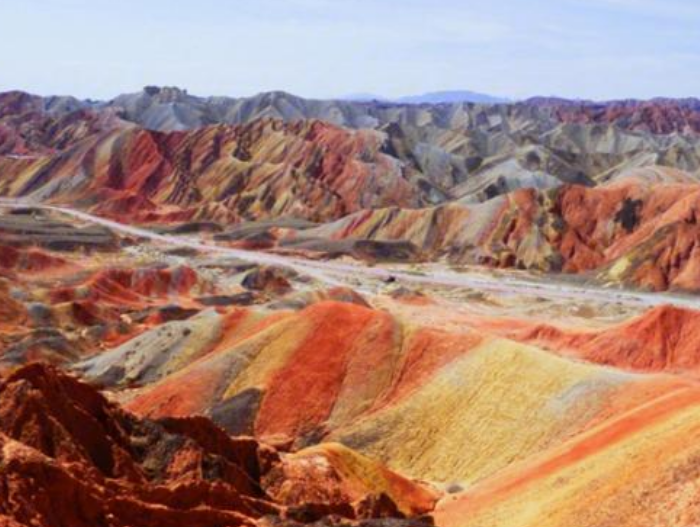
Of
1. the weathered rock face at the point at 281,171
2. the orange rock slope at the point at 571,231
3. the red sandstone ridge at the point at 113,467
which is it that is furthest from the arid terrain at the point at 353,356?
the weathered rock face at the point at 281,171

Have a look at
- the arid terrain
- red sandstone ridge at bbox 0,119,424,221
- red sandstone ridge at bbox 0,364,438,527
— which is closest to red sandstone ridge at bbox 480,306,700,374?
the arid terrain

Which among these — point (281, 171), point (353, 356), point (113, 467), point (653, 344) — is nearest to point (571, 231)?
point (281, 171)

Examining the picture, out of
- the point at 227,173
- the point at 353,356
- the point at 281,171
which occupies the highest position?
the point at 281,171

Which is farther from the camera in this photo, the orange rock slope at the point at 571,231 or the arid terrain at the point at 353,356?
the orange rock slope at the point at 571,231

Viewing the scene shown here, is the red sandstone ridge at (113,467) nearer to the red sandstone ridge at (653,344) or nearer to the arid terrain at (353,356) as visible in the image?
the arid terrain at (353,356)

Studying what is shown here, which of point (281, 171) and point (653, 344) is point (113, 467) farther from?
point (281, 171)

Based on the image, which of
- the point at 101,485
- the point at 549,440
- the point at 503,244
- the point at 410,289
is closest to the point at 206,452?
the point at 101,485

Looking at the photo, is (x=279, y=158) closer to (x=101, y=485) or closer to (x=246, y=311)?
(x=246, y=311)
